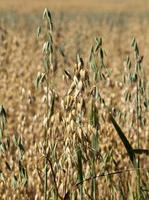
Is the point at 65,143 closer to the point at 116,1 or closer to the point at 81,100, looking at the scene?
the point at 81,100

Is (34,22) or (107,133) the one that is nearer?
(107,133)

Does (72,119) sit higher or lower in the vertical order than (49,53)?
lower

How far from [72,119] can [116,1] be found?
35.3m

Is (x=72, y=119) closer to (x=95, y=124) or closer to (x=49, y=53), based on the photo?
(x=95, y=124)

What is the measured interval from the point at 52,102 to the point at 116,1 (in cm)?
3517

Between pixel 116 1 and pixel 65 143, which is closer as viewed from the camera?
pixel 65 143

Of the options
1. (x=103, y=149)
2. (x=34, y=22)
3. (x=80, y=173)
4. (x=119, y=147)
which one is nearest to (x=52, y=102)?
(x=80, y=173)

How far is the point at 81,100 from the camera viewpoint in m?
1.90

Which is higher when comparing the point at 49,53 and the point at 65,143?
the point at 49,53

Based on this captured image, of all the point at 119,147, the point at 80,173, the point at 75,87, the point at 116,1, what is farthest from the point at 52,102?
the point at 116,1

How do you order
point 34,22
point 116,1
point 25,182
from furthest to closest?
point 116,1 < point 34,22 < point 25,182

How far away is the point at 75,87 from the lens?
6.38 feet

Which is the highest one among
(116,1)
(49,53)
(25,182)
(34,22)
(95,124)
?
(116,1)

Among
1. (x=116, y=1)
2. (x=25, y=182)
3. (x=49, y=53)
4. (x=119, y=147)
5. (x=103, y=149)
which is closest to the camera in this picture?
(x=49, y=53)
